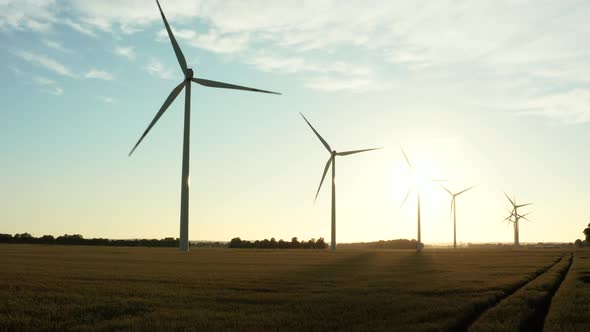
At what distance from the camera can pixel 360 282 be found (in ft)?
127

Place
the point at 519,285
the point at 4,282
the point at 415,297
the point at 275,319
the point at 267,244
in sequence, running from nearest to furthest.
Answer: the point at 275,319
the point at 415,297
the point at 4,282
the point at 519,285
the point at 267,244

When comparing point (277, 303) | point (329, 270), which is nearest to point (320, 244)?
point (329, 270)

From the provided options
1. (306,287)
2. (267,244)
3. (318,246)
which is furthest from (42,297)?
(318,246)

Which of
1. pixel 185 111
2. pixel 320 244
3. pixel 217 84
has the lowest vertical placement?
pixel 320 244

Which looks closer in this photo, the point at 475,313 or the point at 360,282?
the point at 475,313

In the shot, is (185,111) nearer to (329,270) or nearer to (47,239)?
(329,270)

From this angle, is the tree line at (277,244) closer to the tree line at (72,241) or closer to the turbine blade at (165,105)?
the tree line at (72,241)

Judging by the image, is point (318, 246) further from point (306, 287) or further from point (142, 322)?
point (142, 322)

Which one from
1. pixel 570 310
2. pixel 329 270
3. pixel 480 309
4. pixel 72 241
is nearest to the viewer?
pixel 570 310

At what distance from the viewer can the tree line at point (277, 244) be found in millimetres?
154887

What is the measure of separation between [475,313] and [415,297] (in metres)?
4.85

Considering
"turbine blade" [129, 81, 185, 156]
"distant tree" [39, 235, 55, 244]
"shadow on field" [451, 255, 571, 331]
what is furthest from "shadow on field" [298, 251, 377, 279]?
"distant tree" [39, 235, 55, 244]

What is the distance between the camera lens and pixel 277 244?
168875 mm

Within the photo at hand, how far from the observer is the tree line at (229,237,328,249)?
154887 millimetres
